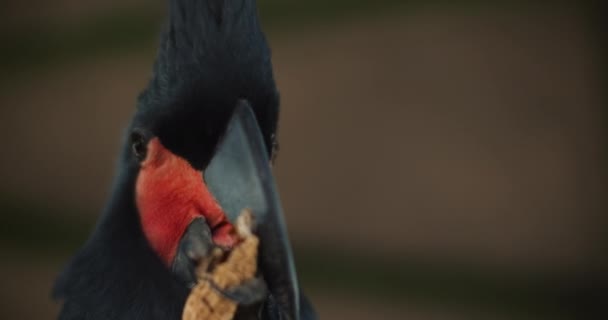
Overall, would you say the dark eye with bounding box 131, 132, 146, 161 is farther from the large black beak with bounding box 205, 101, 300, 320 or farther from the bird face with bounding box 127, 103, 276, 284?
the large black beak with bounding box 205, 101, 300, 320

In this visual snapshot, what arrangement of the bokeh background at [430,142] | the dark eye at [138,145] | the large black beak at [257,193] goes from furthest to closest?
the bokeh background at [430,142] → the dark eye at [138,145] → the large black beak at [257,193]

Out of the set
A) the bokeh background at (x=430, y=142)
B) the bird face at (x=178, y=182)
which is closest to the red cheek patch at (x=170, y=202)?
the bird face at (x=178, y=182)

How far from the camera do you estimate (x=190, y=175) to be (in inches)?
33.2

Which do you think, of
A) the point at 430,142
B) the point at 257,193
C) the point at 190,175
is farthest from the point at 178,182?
the point at 430,142

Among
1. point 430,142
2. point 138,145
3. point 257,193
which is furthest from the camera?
point 430,142

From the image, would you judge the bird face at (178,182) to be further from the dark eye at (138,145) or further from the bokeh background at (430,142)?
the bokeh background at (430,142)

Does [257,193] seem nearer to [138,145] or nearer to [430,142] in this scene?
[138,145]

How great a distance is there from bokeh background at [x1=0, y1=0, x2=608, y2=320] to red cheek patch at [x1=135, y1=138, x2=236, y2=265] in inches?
30.2

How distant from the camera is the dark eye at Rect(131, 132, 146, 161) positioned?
0.88 m

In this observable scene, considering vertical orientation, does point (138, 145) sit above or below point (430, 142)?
below

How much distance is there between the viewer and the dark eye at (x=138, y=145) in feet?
2.88

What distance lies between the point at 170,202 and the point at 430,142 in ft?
2.72

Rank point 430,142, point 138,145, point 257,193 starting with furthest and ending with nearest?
point 430,142
point 138,145
point 257,193

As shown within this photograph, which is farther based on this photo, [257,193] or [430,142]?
[430,142]
